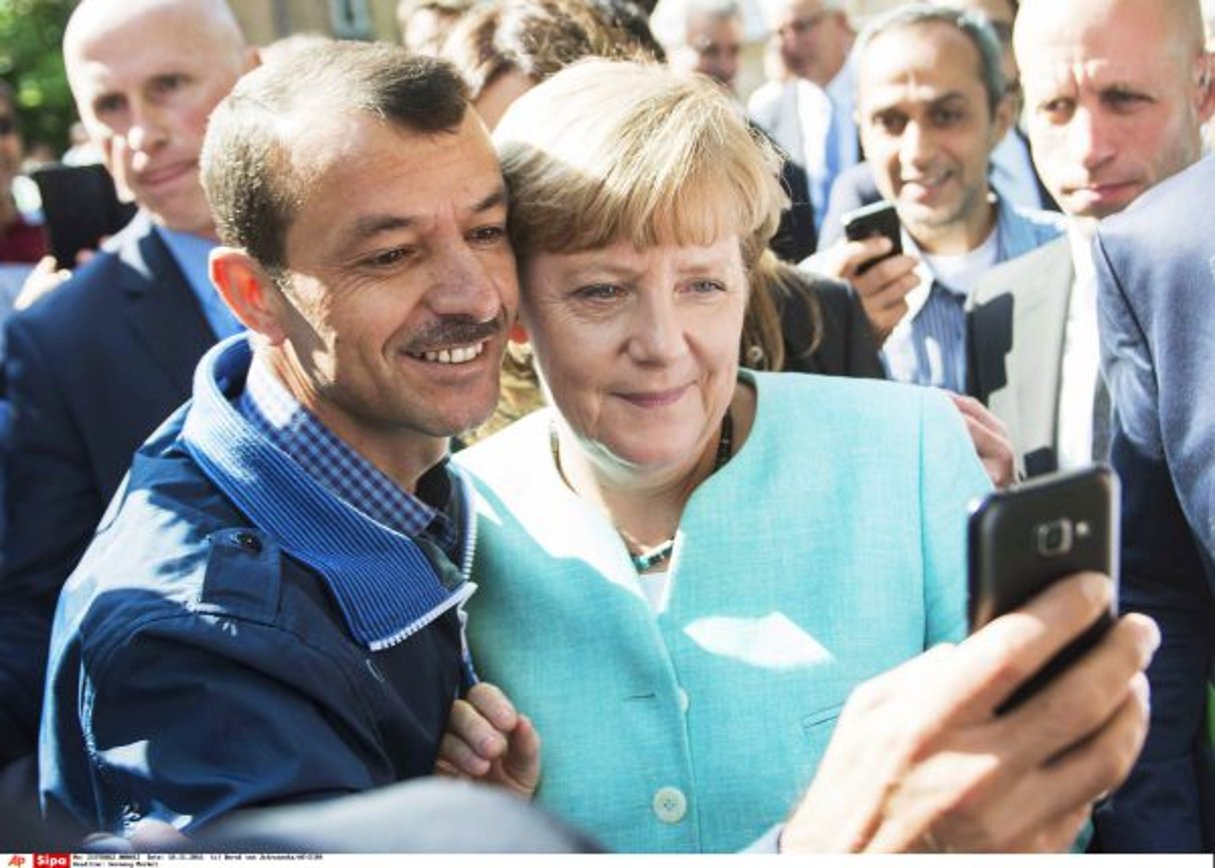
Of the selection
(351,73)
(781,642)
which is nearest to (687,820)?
(781,642)

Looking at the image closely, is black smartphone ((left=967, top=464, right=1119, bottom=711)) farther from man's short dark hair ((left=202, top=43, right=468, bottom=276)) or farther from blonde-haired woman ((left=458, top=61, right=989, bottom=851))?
man's short dark hair ((left=202, top=43, right=468, bottom=276))

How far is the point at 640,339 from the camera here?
1.85 m

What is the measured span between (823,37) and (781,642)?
4.72 m

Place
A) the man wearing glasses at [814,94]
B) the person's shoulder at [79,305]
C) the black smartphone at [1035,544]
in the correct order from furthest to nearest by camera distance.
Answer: the man wearing glasses at [814,94]
the person's shoulder at [79,305]
the black smartphone at [1035,544]

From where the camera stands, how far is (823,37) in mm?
6031

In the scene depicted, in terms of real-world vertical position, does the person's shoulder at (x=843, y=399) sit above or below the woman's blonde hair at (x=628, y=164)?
below

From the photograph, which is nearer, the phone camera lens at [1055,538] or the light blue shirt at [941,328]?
the phone camera lens at [1055,538]

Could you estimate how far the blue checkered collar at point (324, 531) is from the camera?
62.1 inches

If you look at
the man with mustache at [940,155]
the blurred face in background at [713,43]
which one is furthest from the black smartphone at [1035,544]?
the blurred face in background at [713,43]

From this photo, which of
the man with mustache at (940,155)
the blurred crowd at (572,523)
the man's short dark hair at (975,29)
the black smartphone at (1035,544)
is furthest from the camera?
the man's short dark hair at (975,29)

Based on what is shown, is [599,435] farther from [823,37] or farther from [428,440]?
[823,37]

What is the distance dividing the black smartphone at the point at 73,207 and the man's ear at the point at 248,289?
1829 millimetres

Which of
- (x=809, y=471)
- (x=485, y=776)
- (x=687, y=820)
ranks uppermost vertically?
(x=809, y=471)

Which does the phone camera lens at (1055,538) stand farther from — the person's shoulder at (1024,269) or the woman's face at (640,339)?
the person's shoulder at (1024,269)
